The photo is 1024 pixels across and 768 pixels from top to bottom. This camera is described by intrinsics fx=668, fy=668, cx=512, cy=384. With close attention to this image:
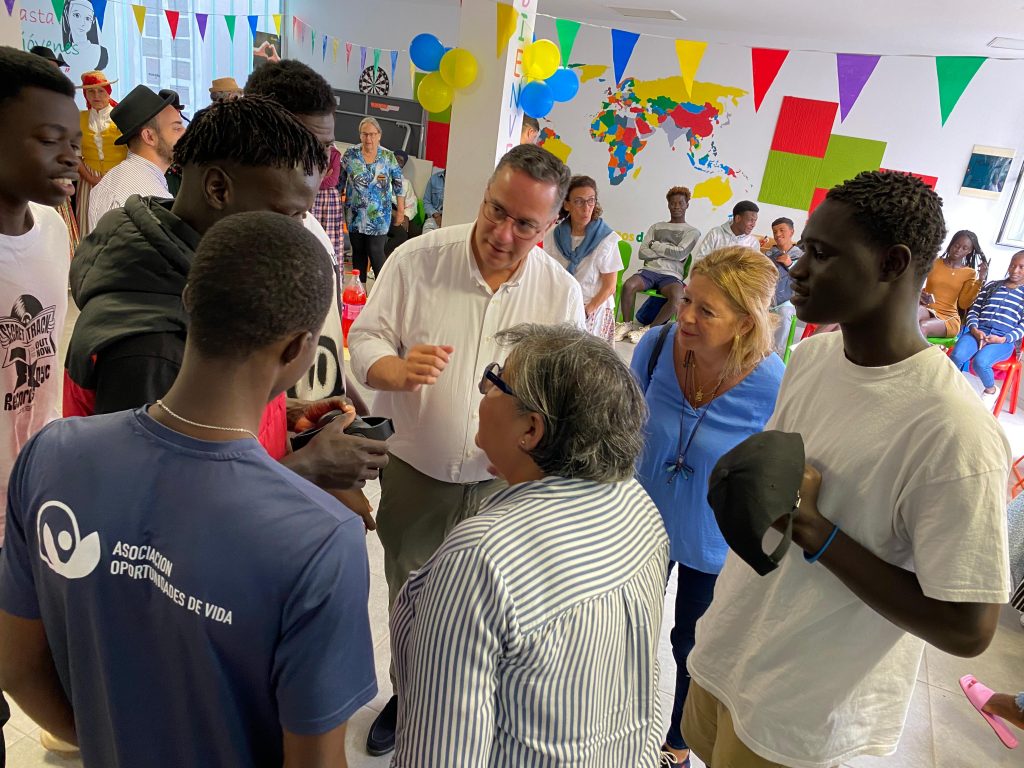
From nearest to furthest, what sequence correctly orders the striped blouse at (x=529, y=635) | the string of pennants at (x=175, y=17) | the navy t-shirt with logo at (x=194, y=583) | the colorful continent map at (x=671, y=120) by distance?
the navy t-shirt with logo at (x=194, y=583), the striped blouse at (x=529, y=635), the string of pennants at (x=175, y=17), the colorful continent map at (x=671, y=120)

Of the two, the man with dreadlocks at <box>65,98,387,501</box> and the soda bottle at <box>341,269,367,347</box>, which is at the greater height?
the man with dreadlocks at <box>65,98,387,501</box>

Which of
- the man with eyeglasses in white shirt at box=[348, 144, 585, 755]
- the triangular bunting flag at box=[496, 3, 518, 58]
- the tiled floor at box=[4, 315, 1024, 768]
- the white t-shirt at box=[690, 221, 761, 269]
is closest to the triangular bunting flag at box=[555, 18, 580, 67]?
the triangular bunting flag at box=[496, 3, 518, 58]

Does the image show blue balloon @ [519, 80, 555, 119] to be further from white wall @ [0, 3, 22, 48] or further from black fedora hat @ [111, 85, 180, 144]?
white wall @ [0, 3, 22, 48]

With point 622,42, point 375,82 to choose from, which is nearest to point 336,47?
point 375,82

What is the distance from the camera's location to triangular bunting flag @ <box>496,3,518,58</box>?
3795 mm

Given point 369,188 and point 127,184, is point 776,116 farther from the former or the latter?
point 127,184

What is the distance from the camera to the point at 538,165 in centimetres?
184

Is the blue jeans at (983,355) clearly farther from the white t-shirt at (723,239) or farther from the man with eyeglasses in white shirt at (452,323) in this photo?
the man with eyeglasses in white shirt at (452,323)

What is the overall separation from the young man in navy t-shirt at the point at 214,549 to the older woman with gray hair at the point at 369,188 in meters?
6.42

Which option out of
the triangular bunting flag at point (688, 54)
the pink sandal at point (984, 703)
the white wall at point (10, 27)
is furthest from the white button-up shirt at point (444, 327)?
A: the triangular bunting flag at point (688, 54)

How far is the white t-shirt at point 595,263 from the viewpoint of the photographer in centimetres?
504

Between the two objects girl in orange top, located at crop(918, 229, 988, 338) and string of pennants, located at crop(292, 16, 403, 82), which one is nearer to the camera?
girl in orange top, located at crop(918, 229, 988, 338)

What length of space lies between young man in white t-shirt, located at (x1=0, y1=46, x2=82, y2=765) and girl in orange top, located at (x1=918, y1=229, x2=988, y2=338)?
6721 millimetres

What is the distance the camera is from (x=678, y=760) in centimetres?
208
